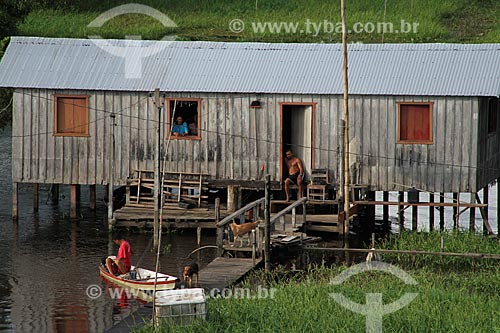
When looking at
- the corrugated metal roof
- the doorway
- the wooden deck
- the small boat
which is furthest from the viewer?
the doorway

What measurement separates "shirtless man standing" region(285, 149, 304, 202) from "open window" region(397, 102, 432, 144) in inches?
128

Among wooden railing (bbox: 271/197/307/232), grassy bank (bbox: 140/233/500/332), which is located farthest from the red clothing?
wooden railing (bbox: 271/197/307/232)

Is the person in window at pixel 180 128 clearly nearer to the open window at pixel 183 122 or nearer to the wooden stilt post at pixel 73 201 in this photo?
the open window at pixel 183 122

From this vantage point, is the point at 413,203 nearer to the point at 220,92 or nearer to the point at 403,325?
the point at 220,92

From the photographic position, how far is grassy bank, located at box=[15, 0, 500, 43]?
5944 cm

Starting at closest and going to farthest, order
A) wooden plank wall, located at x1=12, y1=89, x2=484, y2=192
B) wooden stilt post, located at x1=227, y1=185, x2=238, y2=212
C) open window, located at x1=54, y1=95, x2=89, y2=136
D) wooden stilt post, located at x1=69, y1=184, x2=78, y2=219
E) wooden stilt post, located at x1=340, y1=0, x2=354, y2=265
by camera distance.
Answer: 1. wooden stilt post, located at x1=340, y1=0, x2=354, y2=265
2. wooden plank wall, located at x1=12, y1=89, x2=484, y2=192
3. wooden stilt post, located at x1=227, y1=185, x2=238, y2=212
4. open window, located at x1=54, y1=95, x2=89, y2=136
5. wooden stilt post, located at x1=69, y1=184, x2=78, y2=219

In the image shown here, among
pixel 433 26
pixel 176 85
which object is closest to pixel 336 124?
pixel 176 85

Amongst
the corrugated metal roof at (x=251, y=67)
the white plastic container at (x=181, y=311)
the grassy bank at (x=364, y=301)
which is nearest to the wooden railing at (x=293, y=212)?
the grassy bank at (x=364, y=301)

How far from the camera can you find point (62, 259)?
31.5 meters

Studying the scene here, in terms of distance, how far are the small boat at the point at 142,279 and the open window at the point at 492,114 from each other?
13.5 m

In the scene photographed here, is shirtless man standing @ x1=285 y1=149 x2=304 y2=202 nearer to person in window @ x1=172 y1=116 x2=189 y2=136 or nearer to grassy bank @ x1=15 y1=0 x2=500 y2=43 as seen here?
person in window @ x1=172 y1=116 x2=189 y2=136

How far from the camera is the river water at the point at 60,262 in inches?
980

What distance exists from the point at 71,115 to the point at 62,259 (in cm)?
646

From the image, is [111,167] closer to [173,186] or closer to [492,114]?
[173,186]
